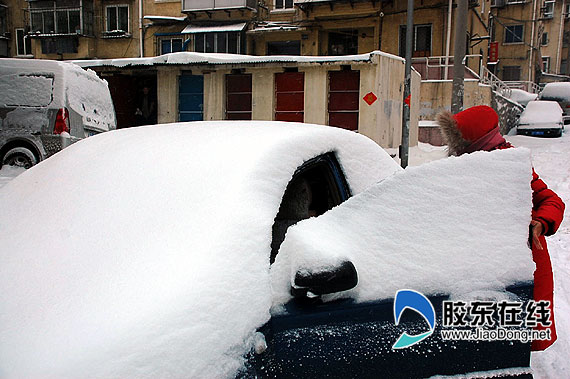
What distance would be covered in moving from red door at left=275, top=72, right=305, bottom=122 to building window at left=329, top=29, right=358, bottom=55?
1204cm

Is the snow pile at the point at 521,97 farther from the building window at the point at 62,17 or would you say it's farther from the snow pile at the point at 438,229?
the snow pile at the point at 438,229

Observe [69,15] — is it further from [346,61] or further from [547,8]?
[547,8]

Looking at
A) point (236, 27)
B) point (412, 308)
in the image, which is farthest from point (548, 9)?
point (412, 308)

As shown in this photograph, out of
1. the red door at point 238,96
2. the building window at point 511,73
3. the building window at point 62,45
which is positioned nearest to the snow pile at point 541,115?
the red door at point 238,96

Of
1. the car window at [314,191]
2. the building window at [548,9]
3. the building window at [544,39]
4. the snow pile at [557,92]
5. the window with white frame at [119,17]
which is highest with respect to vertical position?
the building window at [548,9]

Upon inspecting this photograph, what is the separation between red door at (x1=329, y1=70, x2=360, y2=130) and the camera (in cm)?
1412

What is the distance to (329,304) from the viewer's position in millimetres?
1691

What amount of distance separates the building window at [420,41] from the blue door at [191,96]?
1191cm

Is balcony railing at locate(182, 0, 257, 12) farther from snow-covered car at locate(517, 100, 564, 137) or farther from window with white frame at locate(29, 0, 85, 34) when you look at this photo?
Result: snow-covered car at locate(517, 100, 564, 137)

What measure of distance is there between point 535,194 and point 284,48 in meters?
25.7

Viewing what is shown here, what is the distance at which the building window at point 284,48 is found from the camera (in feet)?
87.4

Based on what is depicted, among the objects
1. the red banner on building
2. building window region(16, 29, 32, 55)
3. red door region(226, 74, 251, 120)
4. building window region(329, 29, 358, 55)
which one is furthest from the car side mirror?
building window region(16, 29, 32, 55)

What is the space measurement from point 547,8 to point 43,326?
50.3 meters

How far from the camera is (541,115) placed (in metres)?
20.6
